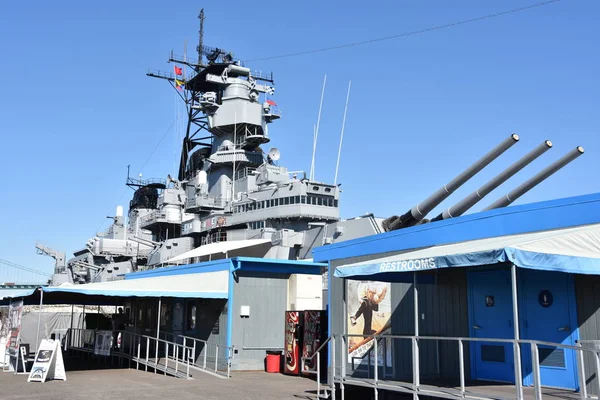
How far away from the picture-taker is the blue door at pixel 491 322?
11125mm

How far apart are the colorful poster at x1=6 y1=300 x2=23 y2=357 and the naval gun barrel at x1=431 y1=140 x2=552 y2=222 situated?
12.9 meters

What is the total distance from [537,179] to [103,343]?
15757 mm

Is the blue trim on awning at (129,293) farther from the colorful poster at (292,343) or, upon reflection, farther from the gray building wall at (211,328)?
the colorful poster at (292,343)

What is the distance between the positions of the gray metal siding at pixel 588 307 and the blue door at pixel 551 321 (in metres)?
0.10

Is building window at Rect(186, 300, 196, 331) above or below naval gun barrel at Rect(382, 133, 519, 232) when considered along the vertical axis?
below

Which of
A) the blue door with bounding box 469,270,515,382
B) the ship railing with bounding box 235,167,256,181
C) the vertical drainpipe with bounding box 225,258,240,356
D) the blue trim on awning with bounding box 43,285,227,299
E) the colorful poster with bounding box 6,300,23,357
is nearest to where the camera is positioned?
the blue door with bounding box 469,270,515,382

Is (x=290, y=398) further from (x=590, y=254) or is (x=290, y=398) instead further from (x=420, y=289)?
(x=590, y=254)

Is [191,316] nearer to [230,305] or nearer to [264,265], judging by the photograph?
[230,305]

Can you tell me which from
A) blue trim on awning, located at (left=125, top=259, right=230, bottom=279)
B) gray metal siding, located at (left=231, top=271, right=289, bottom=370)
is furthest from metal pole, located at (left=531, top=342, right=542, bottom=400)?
blue trim on awning, located at (left=125, top=259, right=230, bottom=279)

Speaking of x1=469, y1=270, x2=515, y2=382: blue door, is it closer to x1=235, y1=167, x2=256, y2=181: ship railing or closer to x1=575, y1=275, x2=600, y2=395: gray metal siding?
x1=575, y1=275, x2=600, y2=395: gray metal siding

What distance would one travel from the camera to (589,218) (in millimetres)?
9719

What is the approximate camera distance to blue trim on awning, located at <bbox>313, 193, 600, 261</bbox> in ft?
32.3

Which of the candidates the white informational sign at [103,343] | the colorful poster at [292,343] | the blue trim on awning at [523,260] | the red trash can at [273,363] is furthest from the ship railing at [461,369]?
the white informational sign at [103,343]

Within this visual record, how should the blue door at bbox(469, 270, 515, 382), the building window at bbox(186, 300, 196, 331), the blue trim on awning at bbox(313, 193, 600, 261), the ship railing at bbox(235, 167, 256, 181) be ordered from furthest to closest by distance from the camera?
the ship railing at bbox(235, 167, 256, 181) < the building window at bbox(186, 300, 196, 331) < the blue door at bbox(469, 270, 515, 382) < the blue trim on awning at bbox(313, 193, 600, 261)
